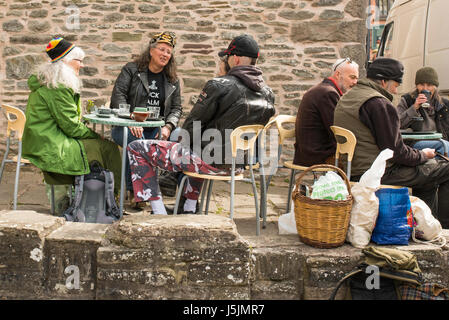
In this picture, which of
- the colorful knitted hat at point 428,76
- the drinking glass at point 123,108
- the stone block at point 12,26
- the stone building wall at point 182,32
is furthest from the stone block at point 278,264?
the stone block at point 12,26

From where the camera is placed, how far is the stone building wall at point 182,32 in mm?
5930

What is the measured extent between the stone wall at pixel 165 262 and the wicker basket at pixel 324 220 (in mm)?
59

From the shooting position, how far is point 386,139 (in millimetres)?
3309

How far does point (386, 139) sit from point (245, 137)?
0.94 metres

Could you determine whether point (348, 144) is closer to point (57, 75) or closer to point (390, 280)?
point (390, 280)

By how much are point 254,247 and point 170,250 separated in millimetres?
486

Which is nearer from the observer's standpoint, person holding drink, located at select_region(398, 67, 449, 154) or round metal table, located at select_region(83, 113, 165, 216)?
round metal table, located at select_region(83, 113, 165, 216)

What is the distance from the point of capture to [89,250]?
2740mm

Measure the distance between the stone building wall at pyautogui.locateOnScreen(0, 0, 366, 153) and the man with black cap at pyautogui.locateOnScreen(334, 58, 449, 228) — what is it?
2.57 metres

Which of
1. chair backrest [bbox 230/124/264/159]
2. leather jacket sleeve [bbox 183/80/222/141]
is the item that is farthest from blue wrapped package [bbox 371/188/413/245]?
leather jacket sleeve [bbox 183/80/222/141]

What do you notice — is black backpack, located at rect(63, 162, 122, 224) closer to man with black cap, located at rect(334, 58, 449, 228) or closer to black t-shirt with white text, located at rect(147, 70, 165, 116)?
black t-shirt with white text, located at rect(147, 70, 165, 116)

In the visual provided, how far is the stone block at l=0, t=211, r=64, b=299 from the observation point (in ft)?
8.87
